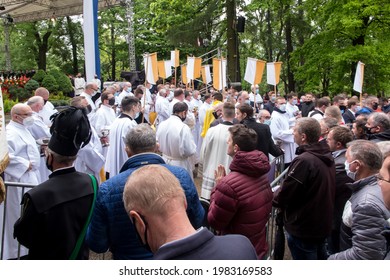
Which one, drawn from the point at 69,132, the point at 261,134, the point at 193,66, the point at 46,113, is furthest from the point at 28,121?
the point at 193,66

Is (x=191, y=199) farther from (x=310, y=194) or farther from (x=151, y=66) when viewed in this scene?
(x=151, y=66)

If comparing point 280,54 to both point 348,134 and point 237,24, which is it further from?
point 348,134

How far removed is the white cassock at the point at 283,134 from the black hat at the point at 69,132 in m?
5.73

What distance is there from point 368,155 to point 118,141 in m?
3.95

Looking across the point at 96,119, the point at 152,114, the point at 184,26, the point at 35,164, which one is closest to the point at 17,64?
the point at 184,26

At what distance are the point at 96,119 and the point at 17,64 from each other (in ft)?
97.4

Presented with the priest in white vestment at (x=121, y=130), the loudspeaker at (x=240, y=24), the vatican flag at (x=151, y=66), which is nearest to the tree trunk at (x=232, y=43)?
the loudspeaker at (x=240, y=24)

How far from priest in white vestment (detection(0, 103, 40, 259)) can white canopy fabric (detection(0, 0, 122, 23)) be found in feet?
67.2

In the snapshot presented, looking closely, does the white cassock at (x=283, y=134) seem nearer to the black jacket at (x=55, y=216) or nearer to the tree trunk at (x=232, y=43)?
the black jacket at (x=55, y=216)

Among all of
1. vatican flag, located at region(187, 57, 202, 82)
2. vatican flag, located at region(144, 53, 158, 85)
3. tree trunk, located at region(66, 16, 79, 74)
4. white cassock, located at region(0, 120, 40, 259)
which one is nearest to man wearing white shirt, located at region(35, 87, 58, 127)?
vatican flag, located at region(144, 53, 158, 85)

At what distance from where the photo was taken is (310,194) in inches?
141

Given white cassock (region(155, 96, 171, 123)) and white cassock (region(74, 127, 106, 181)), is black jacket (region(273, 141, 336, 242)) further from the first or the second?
white cassock (region(155, 96, 171, 123))

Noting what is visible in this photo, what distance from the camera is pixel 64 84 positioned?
17031 mm

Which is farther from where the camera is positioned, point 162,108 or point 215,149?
point 162,108
